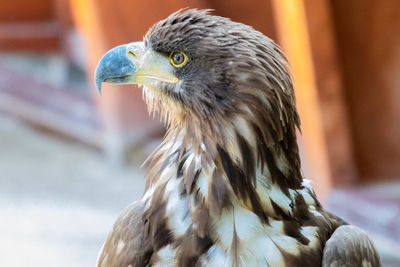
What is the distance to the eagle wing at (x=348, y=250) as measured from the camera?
6.95ft

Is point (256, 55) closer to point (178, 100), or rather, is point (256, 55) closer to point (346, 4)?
point (178, 100)

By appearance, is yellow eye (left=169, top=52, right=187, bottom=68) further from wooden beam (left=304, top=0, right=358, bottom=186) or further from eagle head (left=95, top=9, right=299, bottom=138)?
wooden beam (left=304, top=0, right=358, bottom=186)

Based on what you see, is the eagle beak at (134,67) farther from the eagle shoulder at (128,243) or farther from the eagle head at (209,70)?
the eagle shoulder at (128,243)

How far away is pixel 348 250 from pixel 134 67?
803mm

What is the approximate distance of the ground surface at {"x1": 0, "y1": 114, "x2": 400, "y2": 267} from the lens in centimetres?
422

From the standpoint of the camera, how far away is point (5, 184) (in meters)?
5.71

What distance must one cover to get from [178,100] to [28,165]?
420 centimetres

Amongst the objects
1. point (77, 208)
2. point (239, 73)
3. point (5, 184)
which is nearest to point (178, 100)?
point (239, 73)

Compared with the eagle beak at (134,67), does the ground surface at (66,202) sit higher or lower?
lower

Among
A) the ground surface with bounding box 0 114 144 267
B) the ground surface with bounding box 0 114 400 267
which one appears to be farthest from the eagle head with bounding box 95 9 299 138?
the ground surface with bounding box 0 114 144 267

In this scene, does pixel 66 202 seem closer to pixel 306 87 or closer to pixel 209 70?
pixel 306 87

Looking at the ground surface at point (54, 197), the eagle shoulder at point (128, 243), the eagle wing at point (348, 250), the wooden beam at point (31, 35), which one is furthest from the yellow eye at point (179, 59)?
the wooden beam at point (31, 35)

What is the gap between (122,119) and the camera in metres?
5.85

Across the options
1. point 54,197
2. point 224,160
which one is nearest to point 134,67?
point 224,160
